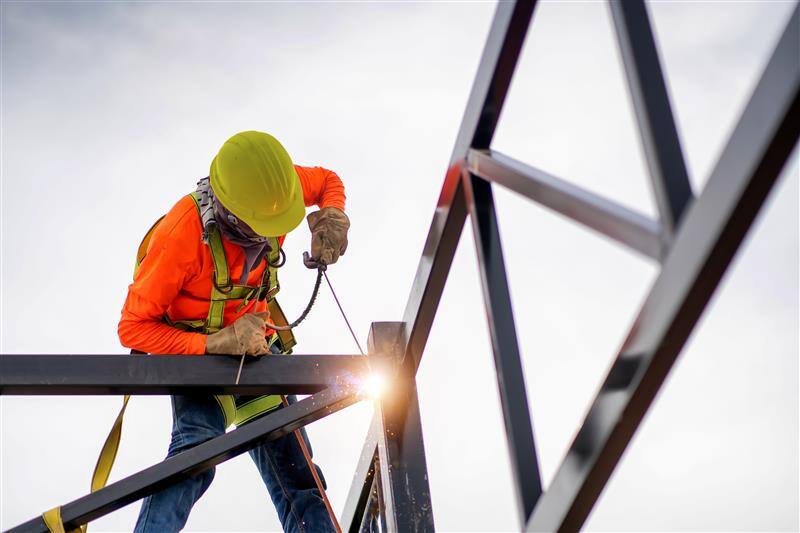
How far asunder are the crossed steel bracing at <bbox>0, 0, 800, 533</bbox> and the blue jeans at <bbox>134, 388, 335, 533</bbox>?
125mm

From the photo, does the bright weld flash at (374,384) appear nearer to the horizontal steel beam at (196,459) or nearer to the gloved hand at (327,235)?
the horizontal steel beam at (196,459)

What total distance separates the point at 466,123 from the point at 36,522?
2.12m

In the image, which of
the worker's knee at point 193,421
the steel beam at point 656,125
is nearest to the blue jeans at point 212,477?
the worker's knee at point 193,421

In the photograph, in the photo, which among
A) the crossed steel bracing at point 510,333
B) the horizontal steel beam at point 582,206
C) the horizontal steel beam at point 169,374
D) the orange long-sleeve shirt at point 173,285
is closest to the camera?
the crossed steel bracing at point 510,333

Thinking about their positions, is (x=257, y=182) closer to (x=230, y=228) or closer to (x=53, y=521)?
(x=230, y=228)

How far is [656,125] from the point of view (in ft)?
6.50

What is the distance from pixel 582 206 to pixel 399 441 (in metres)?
1.92

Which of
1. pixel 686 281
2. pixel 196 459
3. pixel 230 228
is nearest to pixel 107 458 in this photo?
pixel 196 459

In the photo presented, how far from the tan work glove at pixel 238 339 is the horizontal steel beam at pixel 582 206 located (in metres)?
1.43

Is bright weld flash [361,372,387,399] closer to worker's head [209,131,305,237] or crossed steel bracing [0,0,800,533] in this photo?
crossed steel bracing [0,0,800,533]

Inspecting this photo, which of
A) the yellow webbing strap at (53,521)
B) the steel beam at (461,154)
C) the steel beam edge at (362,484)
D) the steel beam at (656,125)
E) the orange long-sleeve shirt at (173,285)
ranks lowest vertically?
the steel beam at (656,125)

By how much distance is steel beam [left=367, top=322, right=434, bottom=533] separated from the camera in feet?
12.3

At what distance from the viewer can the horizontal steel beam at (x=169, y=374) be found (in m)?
3.75

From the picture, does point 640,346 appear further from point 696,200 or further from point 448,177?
point 448,177
